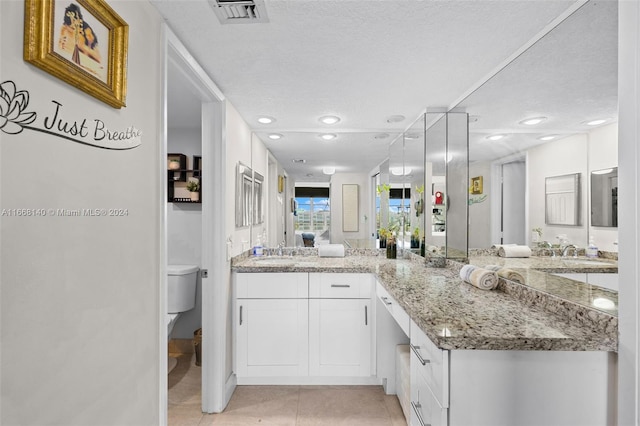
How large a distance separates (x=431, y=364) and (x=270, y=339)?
63.6 inches

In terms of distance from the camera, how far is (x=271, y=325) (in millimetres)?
2607

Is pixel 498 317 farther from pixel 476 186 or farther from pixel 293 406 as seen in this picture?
pixel 293 406

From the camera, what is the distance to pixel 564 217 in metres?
1.37

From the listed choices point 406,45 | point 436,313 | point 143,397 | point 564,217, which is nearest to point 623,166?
point 564,217

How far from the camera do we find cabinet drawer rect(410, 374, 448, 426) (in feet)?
3.90

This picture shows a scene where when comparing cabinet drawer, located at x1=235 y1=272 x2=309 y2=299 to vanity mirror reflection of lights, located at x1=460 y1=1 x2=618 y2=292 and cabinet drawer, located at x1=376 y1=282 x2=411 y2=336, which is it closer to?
cabinet drawer, located at x1=376 y1=282 x2=411 y2=336

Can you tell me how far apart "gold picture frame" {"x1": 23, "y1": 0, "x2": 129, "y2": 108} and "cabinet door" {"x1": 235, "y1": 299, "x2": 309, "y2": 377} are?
1.83 m

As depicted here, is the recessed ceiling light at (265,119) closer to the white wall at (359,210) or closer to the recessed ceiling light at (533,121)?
the white wall at (359,210)

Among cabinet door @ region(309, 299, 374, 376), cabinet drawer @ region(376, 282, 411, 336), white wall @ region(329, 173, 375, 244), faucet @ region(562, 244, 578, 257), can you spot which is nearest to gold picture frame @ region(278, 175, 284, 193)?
white wall @ region(329, 173, 375, 244)

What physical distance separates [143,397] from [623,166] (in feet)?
6.28

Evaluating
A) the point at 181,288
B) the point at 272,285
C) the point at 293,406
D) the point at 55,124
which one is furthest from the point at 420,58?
the point at 181,288

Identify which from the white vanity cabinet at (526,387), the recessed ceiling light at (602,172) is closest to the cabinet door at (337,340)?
the white vanity cabinet at (526,387)

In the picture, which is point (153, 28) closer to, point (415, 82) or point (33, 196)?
point (33, 196)

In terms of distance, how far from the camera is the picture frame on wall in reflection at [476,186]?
2.09 meters
